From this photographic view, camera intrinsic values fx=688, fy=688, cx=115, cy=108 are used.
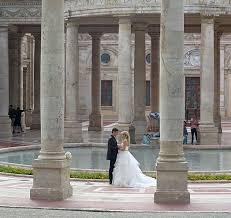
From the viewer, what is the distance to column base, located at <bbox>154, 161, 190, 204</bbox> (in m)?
18.4

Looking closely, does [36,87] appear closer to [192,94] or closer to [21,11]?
[21,11]

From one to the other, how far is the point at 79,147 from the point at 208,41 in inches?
350

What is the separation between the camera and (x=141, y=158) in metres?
31.0

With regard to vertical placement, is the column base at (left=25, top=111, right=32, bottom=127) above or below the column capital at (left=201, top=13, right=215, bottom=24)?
below

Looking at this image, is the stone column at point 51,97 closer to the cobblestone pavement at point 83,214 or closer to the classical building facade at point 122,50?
the cobblestone pavement at point 83,214

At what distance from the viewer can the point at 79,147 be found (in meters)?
36.9

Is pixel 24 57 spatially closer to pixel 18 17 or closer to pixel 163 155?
pixel 18 17

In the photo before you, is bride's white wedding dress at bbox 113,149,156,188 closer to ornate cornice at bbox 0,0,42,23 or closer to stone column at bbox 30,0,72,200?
stone column at bbox 30,0,72,200

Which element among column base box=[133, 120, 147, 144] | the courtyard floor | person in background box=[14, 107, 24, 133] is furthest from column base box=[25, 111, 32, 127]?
the courtyard floor

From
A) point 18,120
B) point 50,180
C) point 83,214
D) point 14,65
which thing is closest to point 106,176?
point 50,180

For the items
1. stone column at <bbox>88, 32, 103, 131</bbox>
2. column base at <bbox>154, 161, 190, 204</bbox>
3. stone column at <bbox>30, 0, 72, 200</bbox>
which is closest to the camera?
column base at <bbox>154, 161, 190, 204</bbox>

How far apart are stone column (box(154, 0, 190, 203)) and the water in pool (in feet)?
26.6

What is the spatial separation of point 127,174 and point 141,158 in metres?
8.54

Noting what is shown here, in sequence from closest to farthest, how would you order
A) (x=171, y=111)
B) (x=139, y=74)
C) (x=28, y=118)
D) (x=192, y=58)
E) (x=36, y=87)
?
1. (x=171, y=111)
2. (x=139, y=74)
3. (x=36, y=87)
4. (x=28, y=118)
5. (x=192, y=58)
